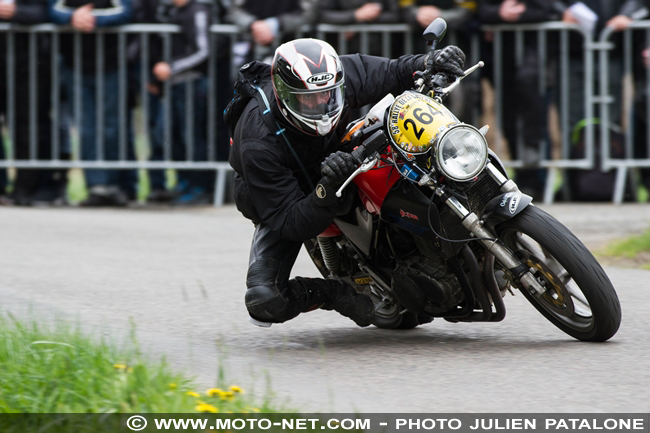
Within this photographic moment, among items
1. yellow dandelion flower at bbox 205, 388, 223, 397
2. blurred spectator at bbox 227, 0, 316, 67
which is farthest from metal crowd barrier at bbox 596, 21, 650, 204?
yellow dandelion flower at bbox 205, 388, 223, 397

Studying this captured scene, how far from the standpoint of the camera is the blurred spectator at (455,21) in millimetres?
9938

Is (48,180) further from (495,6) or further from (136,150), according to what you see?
(495,6)

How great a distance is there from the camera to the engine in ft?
15.4

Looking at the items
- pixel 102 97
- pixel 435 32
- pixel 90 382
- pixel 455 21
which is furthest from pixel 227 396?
pixel 102 97

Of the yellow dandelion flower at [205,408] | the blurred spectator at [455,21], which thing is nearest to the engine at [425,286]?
the yellow dandelion flower at [205,408]

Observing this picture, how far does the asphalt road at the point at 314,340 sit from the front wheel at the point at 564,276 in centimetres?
12

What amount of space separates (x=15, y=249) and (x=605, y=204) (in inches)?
213

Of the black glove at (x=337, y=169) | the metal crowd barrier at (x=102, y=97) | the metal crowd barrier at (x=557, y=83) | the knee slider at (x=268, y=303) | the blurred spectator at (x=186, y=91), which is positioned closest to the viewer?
the black glove at (x=337, y=169)

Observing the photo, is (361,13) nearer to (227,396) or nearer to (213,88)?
(213,88)

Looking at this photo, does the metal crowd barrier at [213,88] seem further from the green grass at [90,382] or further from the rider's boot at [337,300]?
the green grass at [90,382]

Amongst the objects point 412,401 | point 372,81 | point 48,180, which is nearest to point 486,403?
point 412,401

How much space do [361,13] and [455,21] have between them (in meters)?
0.91

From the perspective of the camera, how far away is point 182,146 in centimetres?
1083

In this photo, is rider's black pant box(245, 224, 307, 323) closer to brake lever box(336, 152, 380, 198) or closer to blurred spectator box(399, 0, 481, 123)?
brake lever box(336, 152, 380, 198)
